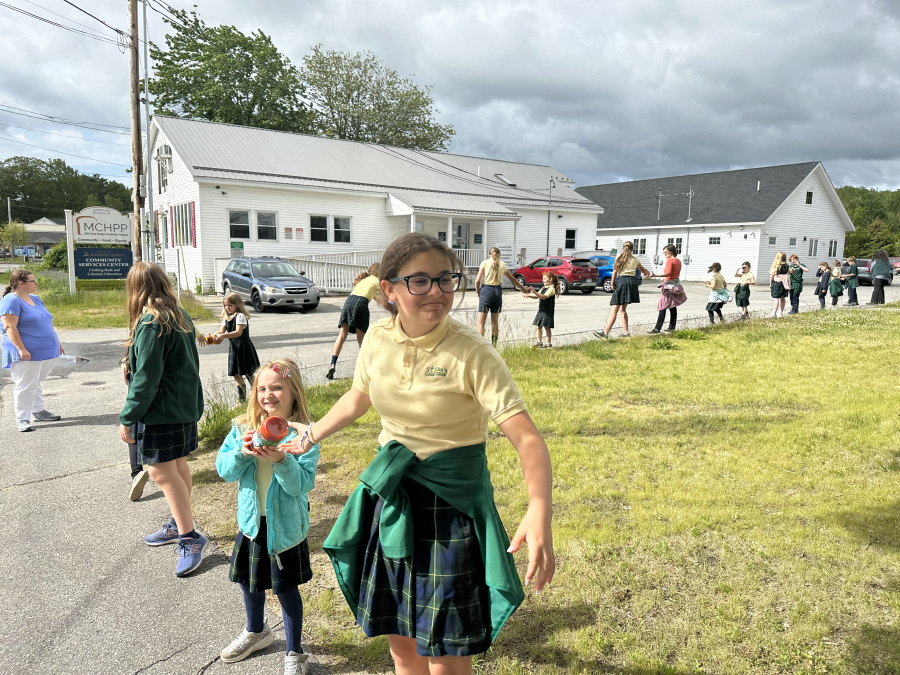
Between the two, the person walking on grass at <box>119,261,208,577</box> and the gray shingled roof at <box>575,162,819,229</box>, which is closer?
the person walking on grass at <box>119,261,208,577</box>

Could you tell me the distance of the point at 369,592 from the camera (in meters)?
2.07

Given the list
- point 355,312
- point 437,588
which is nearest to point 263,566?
point 437,588

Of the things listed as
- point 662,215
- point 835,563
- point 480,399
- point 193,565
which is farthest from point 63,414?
point 662,215

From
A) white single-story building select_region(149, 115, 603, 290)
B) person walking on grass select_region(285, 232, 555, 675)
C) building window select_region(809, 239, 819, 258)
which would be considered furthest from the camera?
building window select_region(809, 239, 819, 258)

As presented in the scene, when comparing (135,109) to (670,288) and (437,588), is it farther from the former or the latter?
(437,588)

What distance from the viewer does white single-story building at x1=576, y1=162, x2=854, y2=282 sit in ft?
119

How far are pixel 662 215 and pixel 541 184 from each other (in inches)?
387

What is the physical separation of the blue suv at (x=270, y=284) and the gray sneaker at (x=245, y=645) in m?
14.6

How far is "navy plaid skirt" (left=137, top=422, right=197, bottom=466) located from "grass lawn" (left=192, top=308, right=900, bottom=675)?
0.79 m

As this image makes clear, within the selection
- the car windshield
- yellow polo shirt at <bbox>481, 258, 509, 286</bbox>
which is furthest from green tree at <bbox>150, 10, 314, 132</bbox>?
yellow polo shirt at <bbox>481, 258, 509, 286</bbox>

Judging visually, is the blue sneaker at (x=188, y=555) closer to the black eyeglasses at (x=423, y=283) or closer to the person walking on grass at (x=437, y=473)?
the person walking on grass at (x=437, y=473)

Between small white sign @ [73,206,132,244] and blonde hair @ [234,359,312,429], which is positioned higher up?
small white sign @ [73,206,132,244]

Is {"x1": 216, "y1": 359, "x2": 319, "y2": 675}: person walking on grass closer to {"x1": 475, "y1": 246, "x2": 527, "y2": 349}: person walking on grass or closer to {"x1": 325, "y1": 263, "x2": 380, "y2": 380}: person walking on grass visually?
{"x1": 325, "y1": 263, "x2": 380, "y2": 380}: person walking on grass

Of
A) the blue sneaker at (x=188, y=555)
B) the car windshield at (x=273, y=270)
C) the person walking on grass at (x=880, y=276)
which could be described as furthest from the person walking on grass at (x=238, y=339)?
the person walking on grass at (x=880, y=276)
